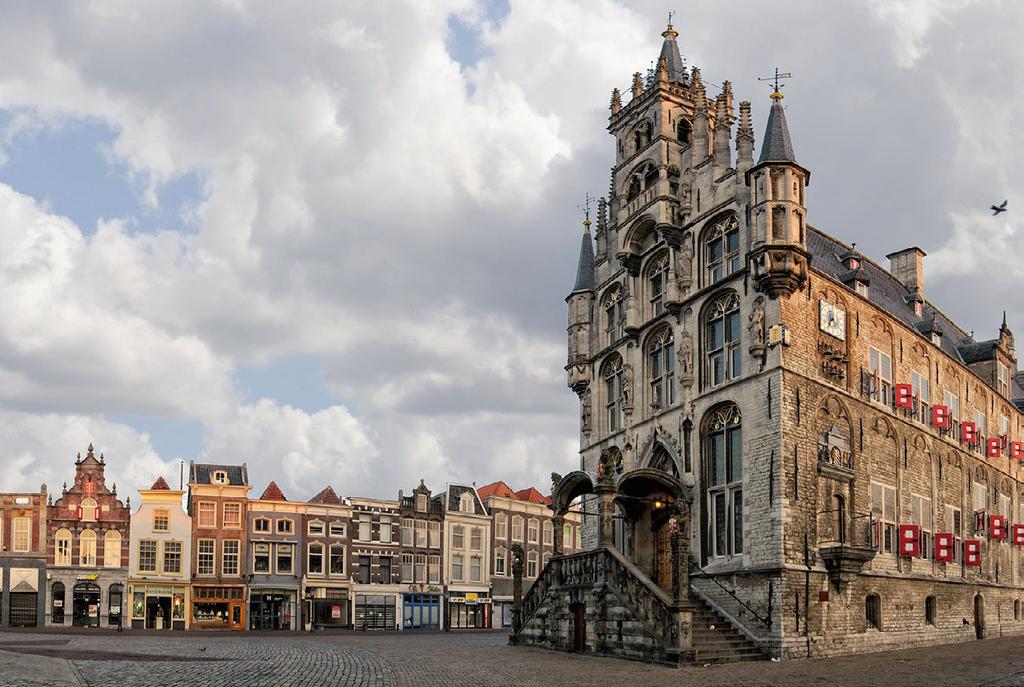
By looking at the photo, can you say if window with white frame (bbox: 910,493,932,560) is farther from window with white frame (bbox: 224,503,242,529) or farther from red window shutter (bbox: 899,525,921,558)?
window with white frame (bbox: 224,503,242,529)

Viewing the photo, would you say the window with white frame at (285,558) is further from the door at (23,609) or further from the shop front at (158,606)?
the door at (23,609)

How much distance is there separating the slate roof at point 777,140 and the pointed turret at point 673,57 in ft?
25.6

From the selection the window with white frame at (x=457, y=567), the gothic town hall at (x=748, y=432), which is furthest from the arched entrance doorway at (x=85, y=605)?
the gothic town hall at (x=748, y=432)

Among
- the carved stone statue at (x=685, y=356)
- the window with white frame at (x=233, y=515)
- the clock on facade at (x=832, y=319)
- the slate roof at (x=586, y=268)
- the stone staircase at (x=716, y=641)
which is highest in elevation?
the slate roof at (x=586, y=268)

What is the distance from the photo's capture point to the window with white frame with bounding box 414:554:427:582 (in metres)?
74.1

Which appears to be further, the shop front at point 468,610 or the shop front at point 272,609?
the shop front at point 468,610

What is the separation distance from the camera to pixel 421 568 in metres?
74.4

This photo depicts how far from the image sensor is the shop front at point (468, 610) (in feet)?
247

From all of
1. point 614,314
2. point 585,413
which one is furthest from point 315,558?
point 614,314

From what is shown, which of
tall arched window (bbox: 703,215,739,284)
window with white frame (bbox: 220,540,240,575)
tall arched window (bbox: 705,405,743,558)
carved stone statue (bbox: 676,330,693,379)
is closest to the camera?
tall arched window (bbox: 705,405,743,558)

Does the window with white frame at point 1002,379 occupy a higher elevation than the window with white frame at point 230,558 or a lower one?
higher

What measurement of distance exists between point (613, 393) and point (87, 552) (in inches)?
1698

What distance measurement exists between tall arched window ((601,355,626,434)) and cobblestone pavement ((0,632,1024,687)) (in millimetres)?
9897

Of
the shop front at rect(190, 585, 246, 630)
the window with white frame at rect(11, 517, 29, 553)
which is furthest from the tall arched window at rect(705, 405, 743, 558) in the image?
the window with white frame at rect(11, 517, 29, 553)
